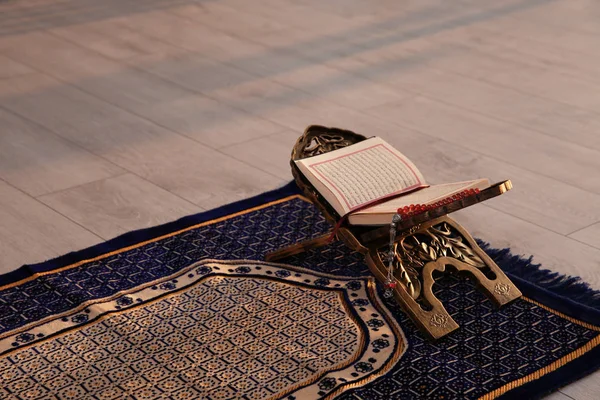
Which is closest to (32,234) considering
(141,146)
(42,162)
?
(42,162)

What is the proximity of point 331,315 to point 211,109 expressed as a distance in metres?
1.57

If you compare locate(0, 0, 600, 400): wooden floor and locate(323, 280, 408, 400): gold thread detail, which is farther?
locate(0, 0, 600, 400): wooden floor

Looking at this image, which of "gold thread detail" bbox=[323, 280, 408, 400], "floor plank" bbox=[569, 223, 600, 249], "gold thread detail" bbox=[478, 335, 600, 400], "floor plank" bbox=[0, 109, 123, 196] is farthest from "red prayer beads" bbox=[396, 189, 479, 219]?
"floor plank" bbox=[0, 109, 123, 196]

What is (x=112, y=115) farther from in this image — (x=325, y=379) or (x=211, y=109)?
(x=325, y=379)

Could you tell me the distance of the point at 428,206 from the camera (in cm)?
223

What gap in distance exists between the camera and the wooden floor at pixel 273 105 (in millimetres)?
2930

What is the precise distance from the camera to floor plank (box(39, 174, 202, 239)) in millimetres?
2844

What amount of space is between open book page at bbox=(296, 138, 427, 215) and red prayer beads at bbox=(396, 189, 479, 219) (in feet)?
0.50

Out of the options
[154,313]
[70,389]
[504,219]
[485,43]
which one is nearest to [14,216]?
[154,313]

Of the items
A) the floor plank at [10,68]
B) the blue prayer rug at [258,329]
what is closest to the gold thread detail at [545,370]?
the blue prayer rug at [258,329]

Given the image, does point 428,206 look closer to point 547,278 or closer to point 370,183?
point 370,183

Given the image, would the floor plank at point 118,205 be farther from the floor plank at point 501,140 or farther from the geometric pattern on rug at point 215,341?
the floor plank at point 501,140

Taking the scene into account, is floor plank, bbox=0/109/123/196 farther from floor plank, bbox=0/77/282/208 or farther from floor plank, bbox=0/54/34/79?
floor plank, bbox=0/54/34/79

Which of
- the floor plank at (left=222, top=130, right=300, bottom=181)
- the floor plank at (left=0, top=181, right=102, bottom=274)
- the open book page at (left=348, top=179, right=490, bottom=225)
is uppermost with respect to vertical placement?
the open book page at (left=348, top=179, right=490, bottom=225)
